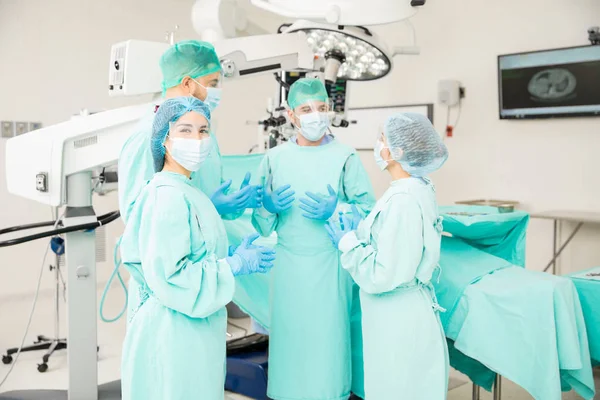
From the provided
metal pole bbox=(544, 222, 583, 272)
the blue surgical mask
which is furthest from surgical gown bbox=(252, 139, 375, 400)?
metal pole bbox=(544, 222, 583, 272)

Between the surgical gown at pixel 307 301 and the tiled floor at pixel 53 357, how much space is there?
0.64m

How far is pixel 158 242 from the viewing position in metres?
1.42

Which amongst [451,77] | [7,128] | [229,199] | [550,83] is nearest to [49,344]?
[7,128]

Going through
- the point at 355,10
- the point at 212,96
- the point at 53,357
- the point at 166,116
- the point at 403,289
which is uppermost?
the point at 355,10

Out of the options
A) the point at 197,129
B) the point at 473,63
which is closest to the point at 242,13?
the point at 197,129

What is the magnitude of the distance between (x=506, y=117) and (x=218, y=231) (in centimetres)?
351

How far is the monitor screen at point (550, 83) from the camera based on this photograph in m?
4.04

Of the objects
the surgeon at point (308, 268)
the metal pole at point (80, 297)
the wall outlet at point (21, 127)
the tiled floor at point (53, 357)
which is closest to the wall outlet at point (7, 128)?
the wall outlet at point (21, 127)

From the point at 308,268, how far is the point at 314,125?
57 cm

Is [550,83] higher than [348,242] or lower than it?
higher

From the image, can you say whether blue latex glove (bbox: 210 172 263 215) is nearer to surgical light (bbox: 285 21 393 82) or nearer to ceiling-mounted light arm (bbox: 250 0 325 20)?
ceiling-mounted light arm (bbox: 250 0 325 20)

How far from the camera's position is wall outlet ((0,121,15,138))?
13.4 ft

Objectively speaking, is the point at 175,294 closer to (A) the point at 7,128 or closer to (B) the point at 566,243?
(A) the point at 7,128

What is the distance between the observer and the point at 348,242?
1.89 meters
